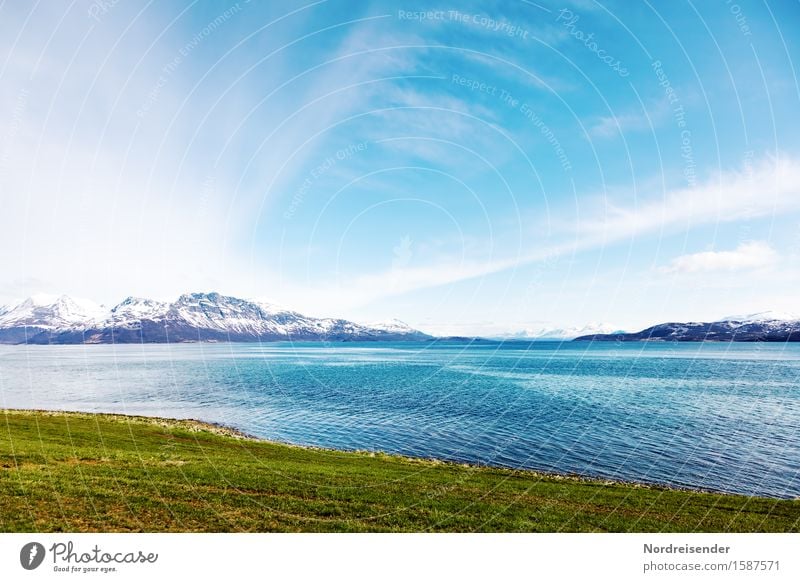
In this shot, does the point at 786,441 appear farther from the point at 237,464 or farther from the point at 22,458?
the point at 22,458

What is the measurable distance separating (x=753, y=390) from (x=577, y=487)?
7612 centimetres

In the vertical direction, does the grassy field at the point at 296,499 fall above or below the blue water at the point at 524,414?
above

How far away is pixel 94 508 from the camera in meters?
13.1

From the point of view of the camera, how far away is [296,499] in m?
15.6

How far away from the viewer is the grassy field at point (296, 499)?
42.4 ft

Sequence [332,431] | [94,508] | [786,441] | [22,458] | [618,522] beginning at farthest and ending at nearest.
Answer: [332,431]
[786,441]
[22,458]
[618,522]
[94,508]

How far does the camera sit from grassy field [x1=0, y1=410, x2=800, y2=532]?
12.9m

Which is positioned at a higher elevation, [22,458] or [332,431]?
[22,458]

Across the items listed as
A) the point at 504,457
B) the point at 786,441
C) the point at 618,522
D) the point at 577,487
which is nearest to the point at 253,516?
the point at 618,522

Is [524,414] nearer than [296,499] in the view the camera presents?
No

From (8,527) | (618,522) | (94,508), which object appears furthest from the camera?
(618,522)

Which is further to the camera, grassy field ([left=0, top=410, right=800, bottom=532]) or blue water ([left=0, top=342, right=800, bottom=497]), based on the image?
blue water ([left=0, top=342, right=800, bottom=497])

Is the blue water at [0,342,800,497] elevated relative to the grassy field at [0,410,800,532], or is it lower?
lower

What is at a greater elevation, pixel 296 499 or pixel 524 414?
pixel 296 499
